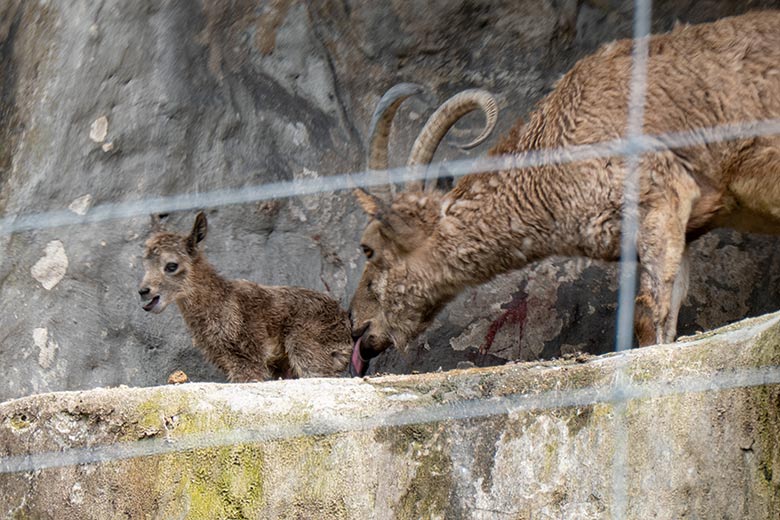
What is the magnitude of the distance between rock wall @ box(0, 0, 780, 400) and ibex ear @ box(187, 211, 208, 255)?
1.99ft

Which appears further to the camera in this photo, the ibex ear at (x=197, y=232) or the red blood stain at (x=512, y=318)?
the red blood stain at (x=512, y=318)

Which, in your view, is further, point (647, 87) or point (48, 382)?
point (48, 382)

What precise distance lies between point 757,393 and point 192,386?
2047mm

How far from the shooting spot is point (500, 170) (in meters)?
6.56

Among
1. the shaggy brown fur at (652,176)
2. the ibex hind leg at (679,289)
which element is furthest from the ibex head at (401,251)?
the ibex hind leg at (679,289)

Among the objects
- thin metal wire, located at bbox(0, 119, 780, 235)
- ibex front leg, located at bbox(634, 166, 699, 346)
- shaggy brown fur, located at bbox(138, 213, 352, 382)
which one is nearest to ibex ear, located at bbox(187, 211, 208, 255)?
shaggy brown fur, located at bbox(138, 213, 352, 382)

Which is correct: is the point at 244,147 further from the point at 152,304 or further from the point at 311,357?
the point at 311,357

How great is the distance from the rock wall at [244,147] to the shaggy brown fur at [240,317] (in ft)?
1.89

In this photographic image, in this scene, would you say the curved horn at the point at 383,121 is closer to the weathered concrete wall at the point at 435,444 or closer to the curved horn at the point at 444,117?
the curved horn at the point at 444,117

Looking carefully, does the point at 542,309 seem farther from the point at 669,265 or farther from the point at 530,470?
the point at 530,470

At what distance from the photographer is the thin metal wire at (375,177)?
19.5ft

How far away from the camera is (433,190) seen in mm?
6871

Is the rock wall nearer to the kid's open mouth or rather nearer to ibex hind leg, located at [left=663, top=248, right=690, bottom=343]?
the kid's open mouth

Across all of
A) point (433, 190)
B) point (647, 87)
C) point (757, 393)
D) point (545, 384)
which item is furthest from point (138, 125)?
point (757, 393)
